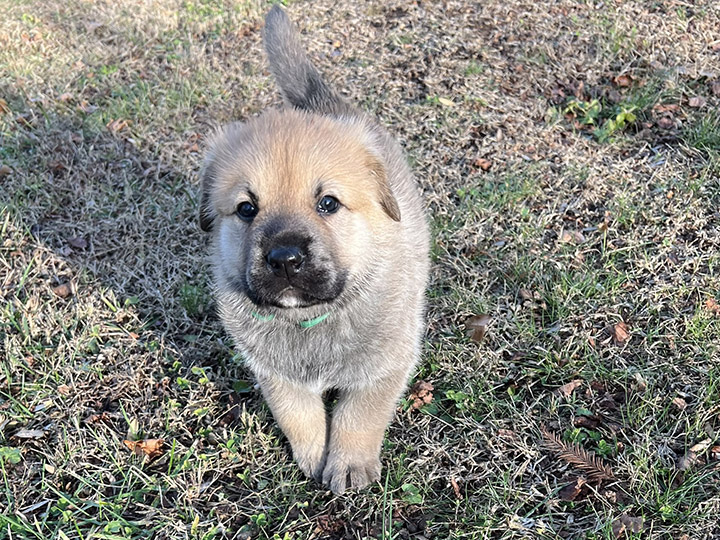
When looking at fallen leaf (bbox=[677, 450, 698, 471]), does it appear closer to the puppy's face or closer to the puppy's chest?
the puppy's chest

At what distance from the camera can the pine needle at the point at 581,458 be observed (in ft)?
7.48

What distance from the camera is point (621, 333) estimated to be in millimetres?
2807

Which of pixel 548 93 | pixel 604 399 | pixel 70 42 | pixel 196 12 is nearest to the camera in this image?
pixel 604 399

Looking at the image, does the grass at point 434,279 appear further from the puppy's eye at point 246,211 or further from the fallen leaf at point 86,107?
the puppy's eye at point 246,211

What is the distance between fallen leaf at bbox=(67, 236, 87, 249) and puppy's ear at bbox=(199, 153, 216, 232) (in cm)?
150

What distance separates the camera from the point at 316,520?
228cm

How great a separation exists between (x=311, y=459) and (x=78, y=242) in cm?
198

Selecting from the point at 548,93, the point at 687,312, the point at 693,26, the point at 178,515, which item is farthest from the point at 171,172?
the point at 693,26

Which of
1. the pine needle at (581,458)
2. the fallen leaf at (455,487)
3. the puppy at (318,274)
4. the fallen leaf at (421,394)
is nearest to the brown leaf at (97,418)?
the puppy at (318,274)

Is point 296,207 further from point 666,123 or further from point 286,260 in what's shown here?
point 666,123

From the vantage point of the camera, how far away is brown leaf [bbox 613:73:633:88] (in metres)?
4.22

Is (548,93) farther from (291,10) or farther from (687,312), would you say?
(291,10)

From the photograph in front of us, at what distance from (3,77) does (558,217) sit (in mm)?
4329

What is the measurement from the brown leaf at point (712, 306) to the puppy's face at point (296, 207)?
1.66 metres
